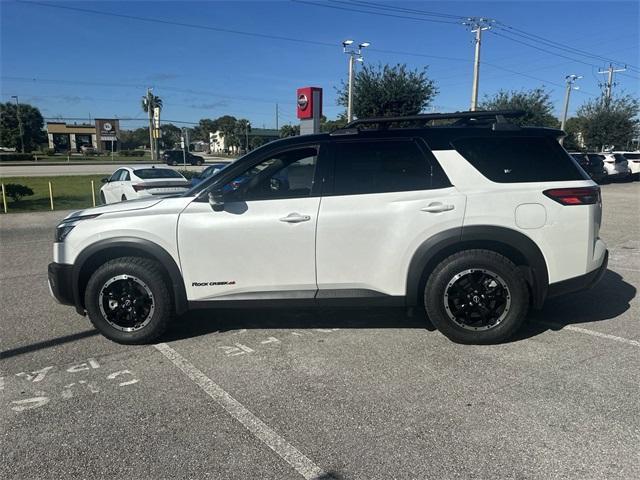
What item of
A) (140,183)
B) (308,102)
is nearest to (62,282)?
(140,183)

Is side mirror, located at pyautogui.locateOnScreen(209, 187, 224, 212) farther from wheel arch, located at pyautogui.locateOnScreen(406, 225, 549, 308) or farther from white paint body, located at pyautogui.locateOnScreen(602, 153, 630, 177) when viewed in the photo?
white paint body, located at pyautogui.locateOnScreen(602, 153, 630, 177)

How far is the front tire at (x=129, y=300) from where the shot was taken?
13.8 ft

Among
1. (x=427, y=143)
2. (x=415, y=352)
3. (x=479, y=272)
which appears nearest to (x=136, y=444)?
(x=415, y=352)

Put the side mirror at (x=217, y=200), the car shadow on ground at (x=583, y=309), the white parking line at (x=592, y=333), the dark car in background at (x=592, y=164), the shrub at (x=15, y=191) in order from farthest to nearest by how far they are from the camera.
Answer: the dark car in background at (x=592, y=164) < the shrub at (x=15, y=191) < the car shadow on ground at (x=583, y=309) < the white parking line at (x=592, y=333) < the side mirror at (x=217, y=200)

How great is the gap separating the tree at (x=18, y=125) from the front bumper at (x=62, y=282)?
297 ft

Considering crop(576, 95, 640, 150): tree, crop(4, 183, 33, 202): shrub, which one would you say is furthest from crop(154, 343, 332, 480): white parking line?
crop(576, 95, 640, 150): tree

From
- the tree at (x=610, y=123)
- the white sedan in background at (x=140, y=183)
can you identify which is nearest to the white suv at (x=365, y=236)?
the white sedan in background at (x=140, y=183)

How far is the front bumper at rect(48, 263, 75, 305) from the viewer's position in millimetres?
4262

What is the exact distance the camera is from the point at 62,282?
4.28m

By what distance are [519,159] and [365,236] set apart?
1491 mm

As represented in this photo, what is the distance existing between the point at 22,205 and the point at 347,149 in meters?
15.6

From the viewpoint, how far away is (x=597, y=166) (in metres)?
25.4

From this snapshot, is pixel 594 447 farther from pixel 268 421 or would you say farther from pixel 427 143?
pixel 427 143

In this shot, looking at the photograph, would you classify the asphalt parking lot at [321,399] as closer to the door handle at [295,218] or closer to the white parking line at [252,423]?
the white parking line at [252,423]
